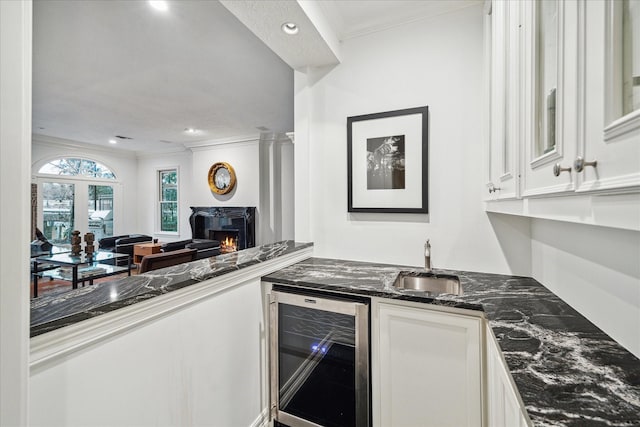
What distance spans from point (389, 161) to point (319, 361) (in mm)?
1419

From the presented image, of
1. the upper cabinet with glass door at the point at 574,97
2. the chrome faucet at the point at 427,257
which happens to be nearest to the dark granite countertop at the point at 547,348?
the chrome faucet at the point at 427,257

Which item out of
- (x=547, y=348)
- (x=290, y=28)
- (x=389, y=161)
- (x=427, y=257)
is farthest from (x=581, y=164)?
(x=290, y=28)

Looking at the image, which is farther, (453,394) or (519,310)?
(453,394)

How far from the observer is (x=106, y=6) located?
200cm

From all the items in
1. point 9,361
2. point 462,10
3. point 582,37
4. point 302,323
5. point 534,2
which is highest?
point 462,10

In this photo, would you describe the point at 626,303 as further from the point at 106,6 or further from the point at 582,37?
the point at 106,6

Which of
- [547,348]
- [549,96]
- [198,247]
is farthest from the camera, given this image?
[198,247]

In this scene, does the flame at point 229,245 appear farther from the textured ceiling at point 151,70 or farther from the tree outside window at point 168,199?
the textured ceiling at point 151,70

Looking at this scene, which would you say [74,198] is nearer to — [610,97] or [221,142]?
[221,142]

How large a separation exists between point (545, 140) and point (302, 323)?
1479 millimetres

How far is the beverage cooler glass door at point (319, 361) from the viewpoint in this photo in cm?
155

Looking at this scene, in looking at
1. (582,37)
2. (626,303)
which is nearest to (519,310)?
(626,303)

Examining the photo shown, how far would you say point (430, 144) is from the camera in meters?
1.99

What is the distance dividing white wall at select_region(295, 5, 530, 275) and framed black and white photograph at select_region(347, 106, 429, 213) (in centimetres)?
6
